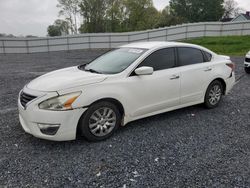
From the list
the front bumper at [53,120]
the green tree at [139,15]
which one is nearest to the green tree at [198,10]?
the green tree at [139,15]

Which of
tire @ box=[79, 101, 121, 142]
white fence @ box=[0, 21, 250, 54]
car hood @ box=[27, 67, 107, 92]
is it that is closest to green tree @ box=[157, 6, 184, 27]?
white fence @ box=[0, 21, 250, 54]

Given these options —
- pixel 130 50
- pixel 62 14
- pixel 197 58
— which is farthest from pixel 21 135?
pixel 62 14

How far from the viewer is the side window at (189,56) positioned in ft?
14.4

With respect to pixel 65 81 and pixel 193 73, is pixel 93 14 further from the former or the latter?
pixel 65 81

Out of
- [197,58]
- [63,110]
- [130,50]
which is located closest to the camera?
[63,110]

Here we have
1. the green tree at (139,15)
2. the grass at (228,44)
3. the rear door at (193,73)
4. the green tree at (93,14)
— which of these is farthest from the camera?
the green tree at (139,15)

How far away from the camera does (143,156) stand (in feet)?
10.1

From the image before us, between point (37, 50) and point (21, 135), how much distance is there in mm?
17496

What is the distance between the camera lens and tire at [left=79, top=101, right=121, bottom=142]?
3.30 m

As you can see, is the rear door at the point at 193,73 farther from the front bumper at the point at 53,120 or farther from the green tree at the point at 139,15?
the green tree at the point at 139,15

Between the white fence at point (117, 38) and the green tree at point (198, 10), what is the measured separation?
36272mm

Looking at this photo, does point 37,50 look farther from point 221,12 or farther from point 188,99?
point 221,12

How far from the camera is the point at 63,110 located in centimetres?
309

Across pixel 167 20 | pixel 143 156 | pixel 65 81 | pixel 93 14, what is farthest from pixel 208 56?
pixel 167 20
